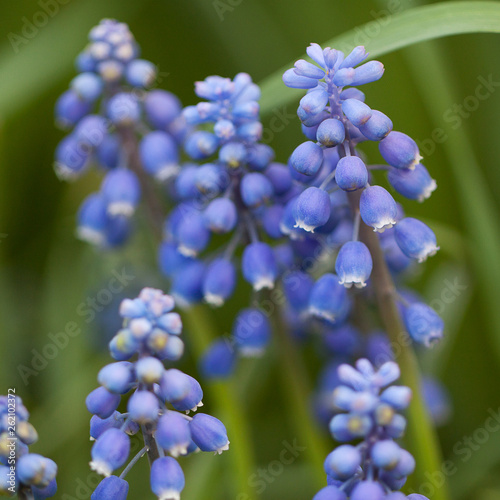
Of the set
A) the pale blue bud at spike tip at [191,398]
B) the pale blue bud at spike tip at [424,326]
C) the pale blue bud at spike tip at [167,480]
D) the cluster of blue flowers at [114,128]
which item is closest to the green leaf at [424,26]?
the cluster of blue flowers at [114,128]

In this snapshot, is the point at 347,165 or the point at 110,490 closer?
the point at 110,490

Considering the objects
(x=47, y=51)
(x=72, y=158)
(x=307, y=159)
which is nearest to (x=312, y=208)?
(x=307, y=159)

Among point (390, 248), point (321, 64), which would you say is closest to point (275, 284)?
point (390, 248)

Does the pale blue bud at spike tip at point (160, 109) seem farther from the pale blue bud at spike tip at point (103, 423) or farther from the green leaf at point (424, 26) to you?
the pale blue bud at spike tip at point (103, 423)

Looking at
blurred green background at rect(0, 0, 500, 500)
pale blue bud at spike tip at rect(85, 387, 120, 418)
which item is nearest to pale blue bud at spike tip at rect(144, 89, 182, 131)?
blurred green background at rect(0, 0, 500, 500)

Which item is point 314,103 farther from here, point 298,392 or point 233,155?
point 298,392

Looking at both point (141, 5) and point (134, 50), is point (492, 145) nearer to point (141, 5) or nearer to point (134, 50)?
point (134, 50)

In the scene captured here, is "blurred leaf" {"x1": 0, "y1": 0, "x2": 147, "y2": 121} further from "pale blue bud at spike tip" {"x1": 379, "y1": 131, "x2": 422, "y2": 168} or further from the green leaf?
"pale blue bud at spike tip" {"x1": 379, "y1": 131, "x2": 422, "y2": 168}
